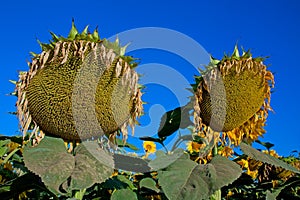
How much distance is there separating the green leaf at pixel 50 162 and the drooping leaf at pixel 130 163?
40 cm

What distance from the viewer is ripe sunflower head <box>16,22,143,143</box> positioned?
1874 millimetres

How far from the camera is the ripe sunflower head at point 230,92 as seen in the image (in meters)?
2.32

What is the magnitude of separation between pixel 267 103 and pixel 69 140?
1.30 m

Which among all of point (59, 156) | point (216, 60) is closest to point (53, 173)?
point (59, 156)

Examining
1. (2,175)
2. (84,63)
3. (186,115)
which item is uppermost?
(186,115)

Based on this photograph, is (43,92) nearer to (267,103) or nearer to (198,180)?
(198,180)

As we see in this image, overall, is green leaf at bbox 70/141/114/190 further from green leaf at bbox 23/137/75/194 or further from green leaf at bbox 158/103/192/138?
green leaf at bbox 158/103/192/138

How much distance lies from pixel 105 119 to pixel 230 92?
81 centimetres

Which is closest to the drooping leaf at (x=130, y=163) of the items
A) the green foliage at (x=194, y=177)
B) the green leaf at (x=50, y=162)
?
the green foliage at (x=194, y=177)

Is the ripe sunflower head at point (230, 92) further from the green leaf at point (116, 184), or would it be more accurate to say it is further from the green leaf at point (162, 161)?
the green leaf at point (116, 184)

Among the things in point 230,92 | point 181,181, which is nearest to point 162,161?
point 181,181

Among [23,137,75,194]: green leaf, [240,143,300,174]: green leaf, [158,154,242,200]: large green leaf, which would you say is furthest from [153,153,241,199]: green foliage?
[23,137,75,194]: green leaf

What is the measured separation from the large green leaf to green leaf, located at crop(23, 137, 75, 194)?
40 centimetres

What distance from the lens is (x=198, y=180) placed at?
5.68 feet
